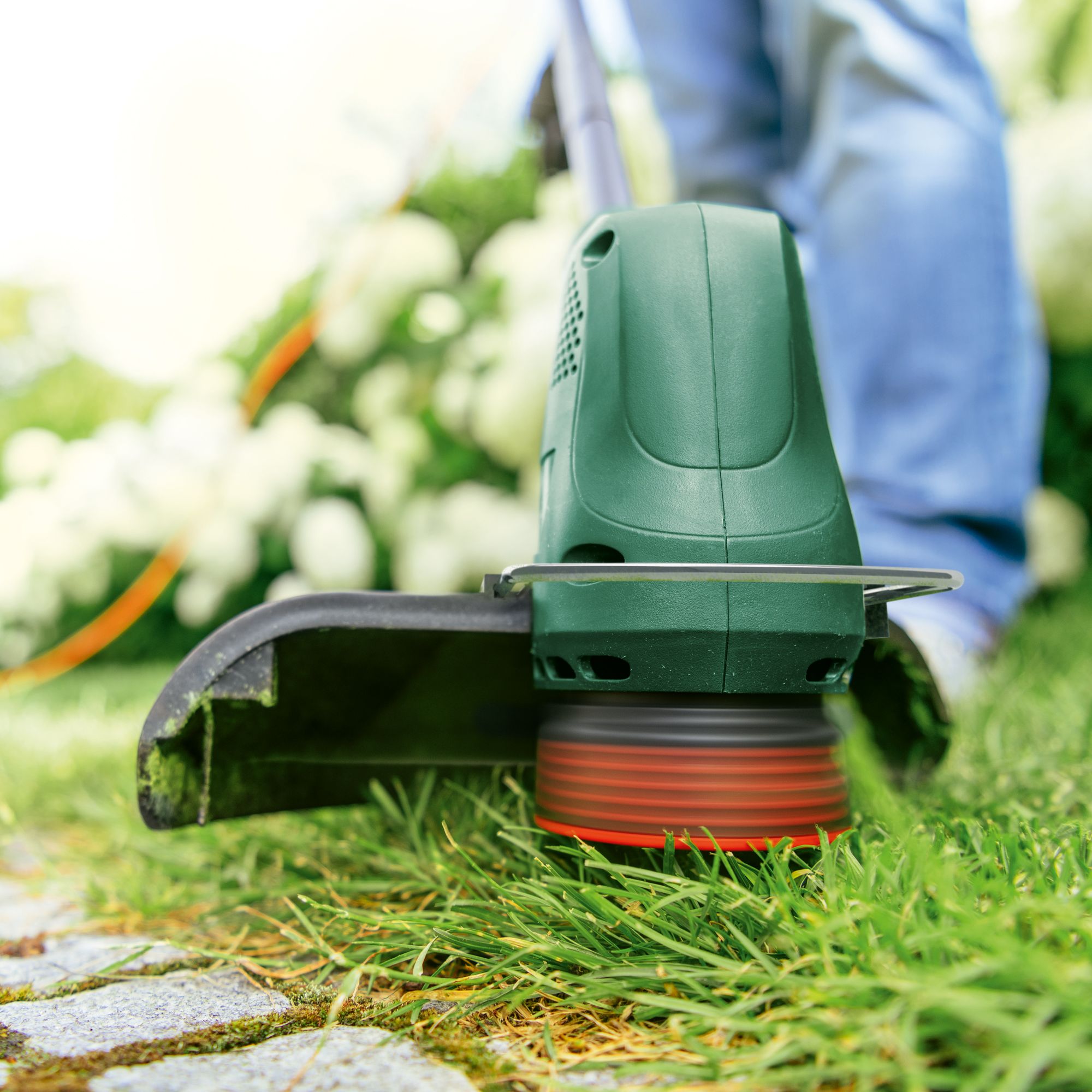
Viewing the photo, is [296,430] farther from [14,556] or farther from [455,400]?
[14,556]

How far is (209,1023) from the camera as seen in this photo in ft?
2.08

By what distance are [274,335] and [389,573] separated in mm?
990

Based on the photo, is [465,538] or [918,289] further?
[465,538]

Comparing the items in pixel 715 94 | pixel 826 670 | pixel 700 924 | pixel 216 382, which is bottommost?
pixel 700 924

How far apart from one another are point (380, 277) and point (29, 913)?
1.69 meters

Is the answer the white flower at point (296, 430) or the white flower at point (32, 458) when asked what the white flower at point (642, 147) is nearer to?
the white flower at point (296, 430)

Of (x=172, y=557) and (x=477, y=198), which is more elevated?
(x=477, y=198)

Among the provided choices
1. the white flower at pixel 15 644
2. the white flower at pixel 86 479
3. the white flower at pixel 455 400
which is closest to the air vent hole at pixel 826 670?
the white flower at pixel 455 400

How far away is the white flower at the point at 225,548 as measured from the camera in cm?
246

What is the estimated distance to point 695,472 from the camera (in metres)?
0.73

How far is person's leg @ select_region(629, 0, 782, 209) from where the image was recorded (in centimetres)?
163

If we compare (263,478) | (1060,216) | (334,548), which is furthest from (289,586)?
(1060,216)

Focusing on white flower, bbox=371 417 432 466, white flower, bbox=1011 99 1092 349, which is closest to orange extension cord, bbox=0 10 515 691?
white flower, bbox=371 417 432 466

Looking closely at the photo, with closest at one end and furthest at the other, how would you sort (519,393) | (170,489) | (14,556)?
(519,393)
(170,489)
(14,556)
